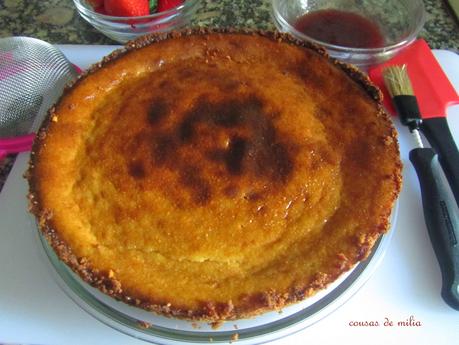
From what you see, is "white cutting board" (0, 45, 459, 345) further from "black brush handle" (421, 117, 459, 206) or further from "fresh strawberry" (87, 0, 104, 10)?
"fresh strawberry" (87, 0, 104, 10)

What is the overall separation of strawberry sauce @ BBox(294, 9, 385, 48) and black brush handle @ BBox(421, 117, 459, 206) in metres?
0.29

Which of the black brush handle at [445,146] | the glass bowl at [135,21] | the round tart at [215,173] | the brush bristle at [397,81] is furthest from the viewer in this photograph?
the glass bowl at [135,21]

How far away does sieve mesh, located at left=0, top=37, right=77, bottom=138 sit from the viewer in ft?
3.81

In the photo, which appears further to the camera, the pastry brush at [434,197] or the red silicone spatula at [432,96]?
the red silicone spatula at [432,96]

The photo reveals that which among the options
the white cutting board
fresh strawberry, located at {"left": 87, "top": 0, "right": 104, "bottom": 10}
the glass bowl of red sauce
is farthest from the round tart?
fresh strawberry, located at {"left": 87, "top": 0, "right": 104, "bottom": 10}

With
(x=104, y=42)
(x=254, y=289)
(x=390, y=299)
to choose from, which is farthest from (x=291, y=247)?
(x=104, y=42)

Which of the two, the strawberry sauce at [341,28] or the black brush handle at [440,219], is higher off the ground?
the strawberry sauce at [341,28]

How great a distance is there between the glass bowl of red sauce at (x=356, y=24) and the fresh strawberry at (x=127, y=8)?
35 centimetres

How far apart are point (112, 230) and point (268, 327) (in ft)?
1.01

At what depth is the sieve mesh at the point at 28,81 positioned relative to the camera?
1.16 m

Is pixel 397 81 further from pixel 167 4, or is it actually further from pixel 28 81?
pixel 28 81

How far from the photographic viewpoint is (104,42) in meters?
1.36

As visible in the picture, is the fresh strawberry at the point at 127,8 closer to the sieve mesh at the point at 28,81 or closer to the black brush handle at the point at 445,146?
the sieve mesh at the point at 28,81

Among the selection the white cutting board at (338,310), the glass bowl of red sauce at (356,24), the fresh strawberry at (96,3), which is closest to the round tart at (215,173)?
the white cutting board at (338,310)
